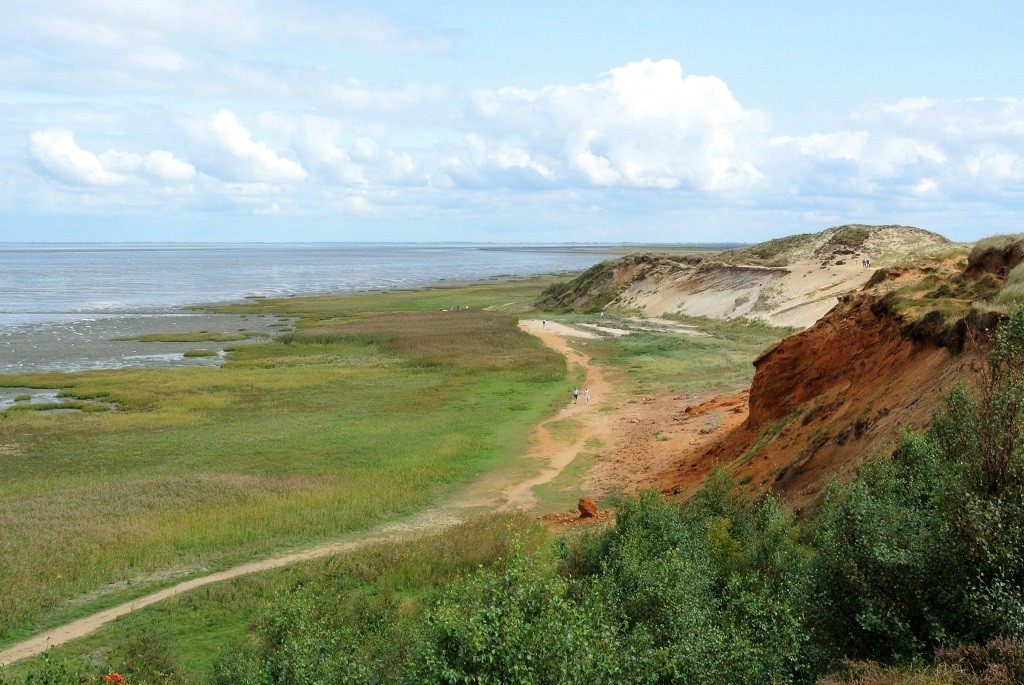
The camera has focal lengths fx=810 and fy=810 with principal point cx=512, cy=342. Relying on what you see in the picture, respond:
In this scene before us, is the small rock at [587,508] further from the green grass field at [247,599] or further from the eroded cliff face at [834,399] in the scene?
the eroded cliff face at [834,399]

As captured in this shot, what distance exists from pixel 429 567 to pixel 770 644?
30.2ft

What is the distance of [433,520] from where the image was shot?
21656mm

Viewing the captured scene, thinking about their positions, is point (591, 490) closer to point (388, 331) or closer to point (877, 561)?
point (877, 561)

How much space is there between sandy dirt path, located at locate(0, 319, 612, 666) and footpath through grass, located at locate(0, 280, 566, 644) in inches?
20.0

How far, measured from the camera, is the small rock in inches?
830

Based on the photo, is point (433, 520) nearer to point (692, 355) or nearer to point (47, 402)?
point (47, 402)

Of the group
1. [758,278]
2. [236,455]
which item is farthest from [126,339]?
[758,278]

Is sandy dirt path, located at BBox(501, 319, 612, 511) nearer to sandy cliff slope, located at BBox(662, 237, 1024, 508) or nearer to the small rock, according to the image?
the small rock

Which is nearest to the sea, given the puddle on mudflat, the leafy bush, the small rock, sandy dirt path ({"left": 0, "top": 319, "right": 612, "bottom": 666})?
the puddle on mudflat

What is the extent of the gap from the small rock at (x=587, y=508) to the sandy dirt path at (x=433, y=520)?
2.04 metres

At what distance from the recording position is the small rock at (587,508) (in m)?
21.1

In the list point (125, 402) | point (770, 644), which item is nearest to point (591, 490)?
point (770, 644)

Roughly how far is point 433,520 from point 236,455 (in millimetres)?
10158

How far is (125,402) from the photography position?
38.9 m
